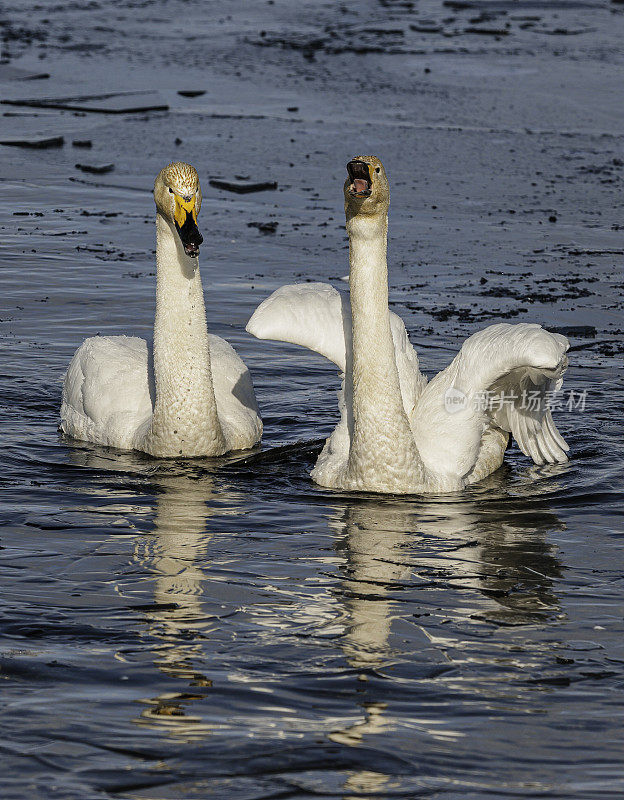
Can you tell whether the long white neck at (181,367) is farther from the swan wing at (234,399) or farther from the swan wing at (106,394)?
the swan wing at (106,394)

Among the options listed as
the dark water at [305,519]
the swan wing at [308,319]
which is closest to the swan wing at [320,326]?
the swan wing at [308,319]

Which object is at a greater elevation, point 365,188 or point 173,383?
point 365,188

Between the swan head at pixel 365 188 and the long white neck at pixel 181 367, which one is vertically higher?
the swan head at pixel 365 188

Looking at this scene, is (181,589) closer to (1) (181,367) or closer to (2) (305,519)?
(2) (305,519)

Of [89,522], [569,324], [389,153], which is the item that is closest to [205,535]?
[89,522]

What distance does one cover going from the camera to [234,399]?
10.2 m

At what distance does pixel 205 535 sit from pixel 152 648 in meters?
1.70

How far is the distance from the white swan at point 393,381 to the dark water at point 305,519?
0.20 m

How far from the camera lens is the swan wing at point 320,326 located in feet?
29.1

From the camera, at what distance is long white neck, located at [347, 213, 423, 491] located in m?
8.60

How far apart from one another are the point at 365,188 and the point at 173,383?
216 centimetres

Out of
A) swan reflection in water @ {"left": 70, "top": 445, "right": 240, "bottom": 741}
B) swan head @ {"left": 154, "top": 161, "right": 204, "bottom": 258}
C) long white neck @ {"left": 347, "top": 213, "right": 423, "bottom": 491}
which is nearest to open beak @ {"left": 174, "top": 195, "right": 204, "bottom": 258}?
swan head @ {"left": 154, "top": 161, "right": 204, "bottom": 258}

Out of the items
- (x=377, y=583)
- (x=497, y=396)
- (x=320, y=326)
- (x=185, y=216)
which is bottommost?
(x=377, y=583)

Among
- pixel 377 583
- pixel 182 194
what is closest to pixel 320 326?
pixel 182 194
